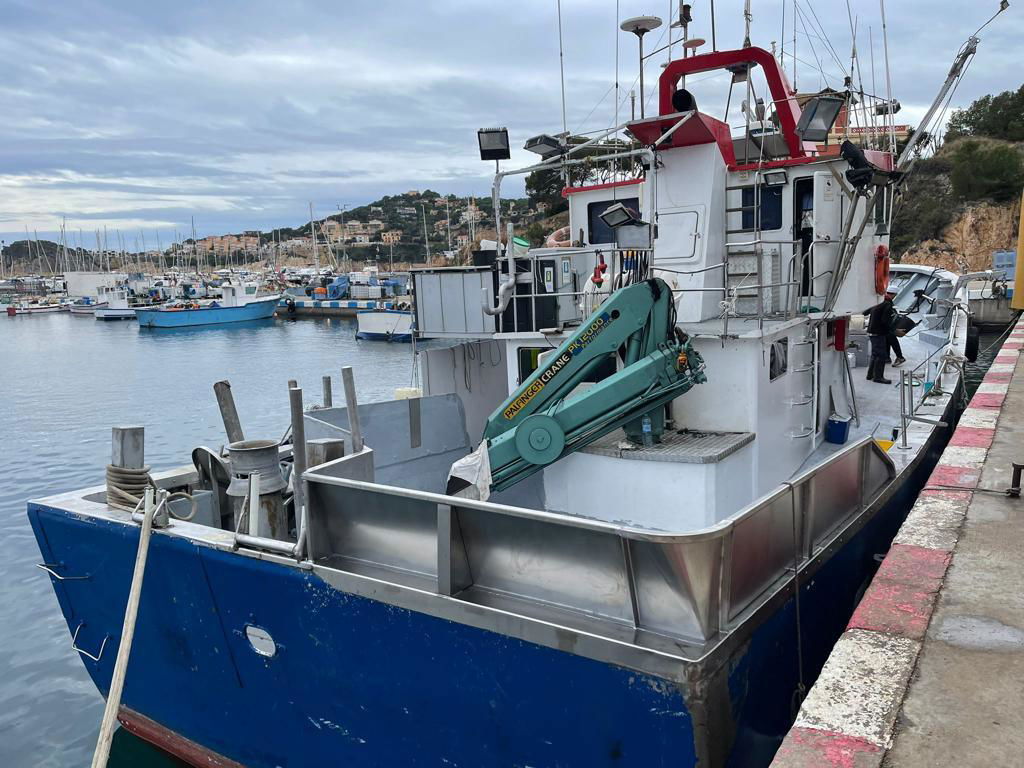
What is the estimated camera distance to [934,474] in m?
6.21

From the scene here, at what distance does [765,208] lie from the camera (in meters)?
7.59

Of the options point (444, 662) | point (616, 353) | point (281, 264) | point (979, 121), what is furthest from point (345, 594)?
point (281, 264)

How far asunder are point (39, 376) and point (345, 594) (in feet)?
126

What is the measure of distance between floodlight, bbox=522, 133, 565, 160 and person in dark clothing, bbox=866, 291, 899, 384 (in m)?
5.62

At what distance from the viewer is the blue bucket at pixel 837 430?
26.1ft

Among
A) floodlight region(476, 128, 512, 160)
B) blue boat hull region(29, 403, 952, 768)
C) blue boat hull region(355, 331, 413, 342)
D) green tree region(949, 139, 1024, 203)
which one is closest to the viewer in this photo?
blue boat hull region(29, 403, 952, 768)

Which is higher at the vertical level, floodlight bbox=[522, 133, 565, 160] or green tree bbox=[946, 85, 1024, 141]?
green tree bbox=[946, 85, 1024, 141]

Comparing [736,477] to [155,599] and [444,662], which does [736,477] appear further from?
[155,599]

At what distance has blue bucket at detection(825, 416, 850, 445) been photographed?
26.1 feet

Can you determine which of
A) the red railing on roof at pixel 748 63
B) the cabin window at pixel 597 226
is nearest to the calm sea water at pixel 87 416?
the cabin window at pixel 597 226

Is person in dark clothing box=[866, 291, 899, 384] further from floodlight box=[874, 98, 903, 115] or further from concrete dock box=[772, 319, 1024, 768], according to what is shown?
concrete dock box=[772, 319, 1024, 768]

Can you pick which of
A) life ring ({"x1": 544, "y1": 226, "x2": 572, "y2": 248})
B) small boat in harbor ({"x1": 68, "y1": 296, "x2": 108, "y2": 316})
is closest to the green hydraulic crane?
life ring ({"x1": 544, "y1": 226, "x2": 572, "y2": 248})

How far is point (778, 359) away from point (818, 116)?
79.5 inches

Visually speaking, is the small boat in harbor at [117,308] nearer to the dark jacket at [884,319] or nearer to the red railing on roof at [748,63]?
the dark jacket at [884,319]
